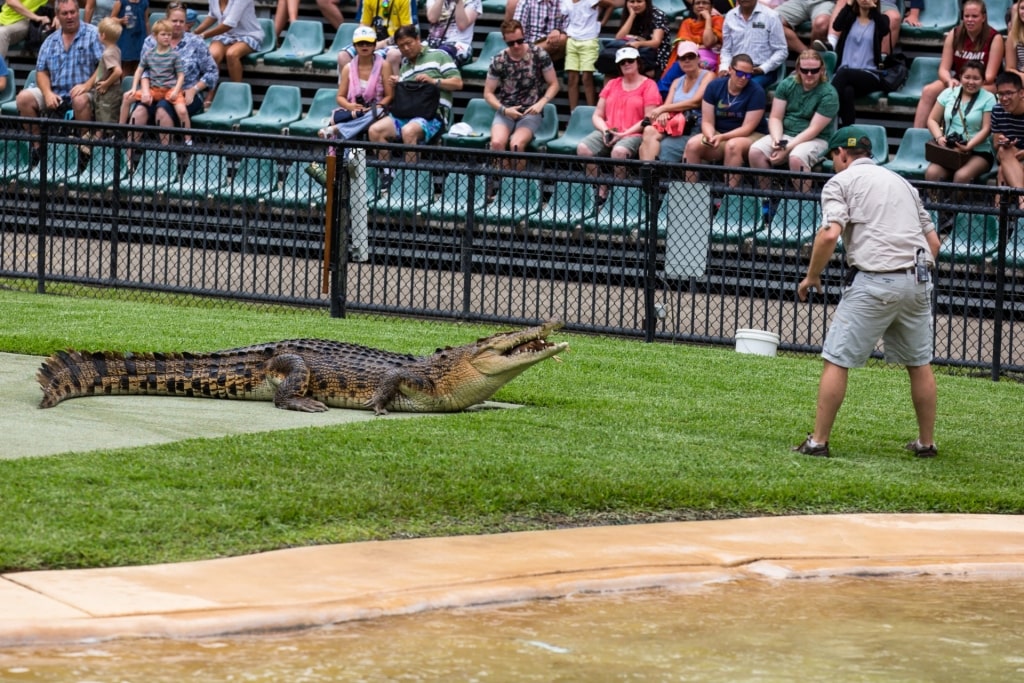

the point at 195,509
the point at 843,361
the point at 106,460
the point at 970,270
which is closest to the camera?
the point at 195,509

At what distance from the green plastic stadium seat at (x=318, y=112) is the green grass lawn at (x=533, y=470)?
24.0 ft

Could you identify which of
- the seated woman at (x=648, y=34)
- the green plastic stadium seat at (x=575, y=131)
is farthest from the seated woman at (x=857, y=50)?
the green plastic stadium seat at (x=575, y=131)

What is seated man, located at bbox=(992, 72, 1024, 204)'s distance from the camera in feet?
43.2

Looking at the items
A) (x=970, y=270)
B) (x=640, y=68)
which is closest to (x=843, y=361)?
(x=970, y=270)

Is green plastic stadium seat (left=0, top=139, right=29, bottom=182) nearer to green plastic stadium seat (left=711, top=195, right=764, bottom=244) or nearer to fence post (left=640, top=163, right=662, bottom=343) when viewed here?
fence post (left=640, top=163, right=662, bottom=343)

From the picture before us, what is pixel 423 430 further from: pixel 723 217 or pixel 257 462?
pixel 723 217

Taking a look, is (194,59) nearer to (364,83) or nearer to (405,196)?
(364,83)

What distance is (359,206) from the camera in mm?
12398

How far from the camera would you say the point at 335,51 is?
18172 millimetres

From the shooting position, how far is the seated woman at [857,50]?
48.4 ft

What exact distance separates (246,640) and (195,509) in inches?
52.7

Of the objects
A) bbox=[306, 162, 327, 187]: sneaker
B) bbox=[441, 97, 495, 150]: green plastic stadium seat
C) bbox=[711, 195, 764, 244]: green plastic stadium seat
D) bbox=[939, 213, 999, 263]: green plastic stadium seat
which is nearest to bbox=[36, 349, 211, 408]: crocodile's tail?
bbox=[306, 162, 327, 187]: sneaker

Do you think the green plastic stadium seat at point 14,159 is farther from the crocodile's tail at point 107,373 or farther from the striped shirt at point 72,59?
the crocodile's tail at point 107,373

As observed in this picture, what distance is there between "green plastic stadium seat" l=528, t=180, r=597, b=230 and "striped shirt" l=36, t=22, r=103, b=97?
25.5 ft
